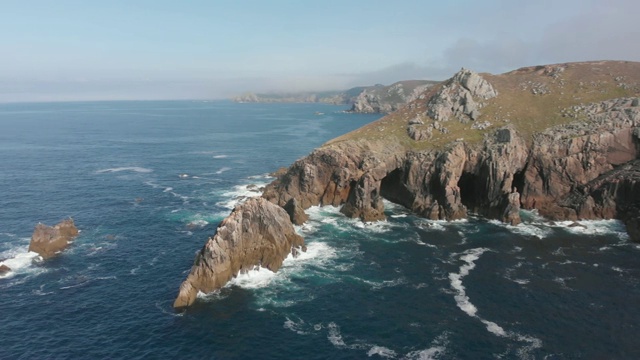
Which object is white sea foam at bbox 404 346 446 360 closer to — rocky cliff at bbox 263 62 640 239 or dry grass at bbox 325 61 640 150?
rocky cliff at bbox 263 62 640 239

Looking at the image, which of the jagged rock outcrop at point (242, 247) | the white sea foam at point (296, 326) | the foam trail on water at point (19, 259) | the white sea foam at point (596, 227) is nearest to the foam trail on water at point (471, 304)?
the white sea foam at point (296, 326)

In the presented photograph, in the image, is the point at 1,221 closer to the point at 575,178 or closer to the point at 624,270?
the point at 624,270

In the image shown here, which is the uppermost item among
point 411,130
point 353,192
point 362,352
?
point 411,130

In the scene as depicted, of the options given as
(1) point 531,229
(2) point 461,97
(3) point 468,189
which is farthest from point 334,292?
(2) point 461,97

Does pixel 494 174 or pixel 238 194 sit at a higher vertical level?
pixel 494 174

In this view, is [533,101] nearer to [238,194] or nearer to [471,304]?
[471,304]

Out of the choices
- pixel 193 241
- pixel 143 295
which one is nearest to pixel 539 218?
pixel 193 241
